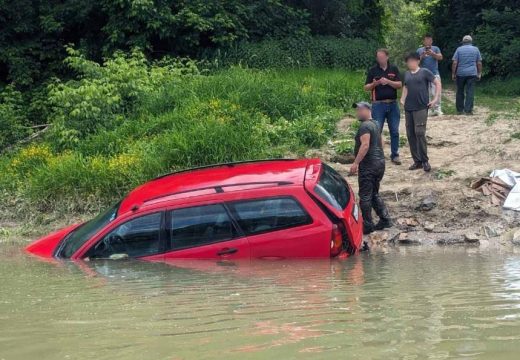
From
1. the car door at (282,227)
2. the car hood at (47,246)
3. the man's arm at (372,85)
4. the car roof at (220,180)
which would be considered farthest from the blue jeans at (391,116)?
the car hood at (47,246)

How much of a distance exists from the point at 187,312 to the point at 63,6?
16.0 metres

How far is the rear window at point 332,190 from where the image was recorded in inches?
273

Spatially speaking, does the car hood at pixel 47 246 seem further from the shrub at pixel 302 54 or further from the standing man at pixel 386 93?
the shrub at pixel 302 54

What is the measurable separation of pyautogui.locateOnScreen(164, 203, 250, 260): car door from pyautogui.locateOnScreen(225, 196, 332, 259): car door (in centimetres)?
13

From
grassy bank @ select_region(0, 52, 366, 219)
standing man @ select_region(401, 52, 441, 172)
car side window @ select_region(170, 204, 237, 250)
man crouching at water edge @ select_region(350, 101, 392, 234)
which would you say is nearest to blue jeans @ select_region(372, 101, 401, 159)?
standing man @ select_region(401, 52, 441, 172)

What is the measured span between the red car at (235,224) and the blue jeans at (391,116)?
3.58 meters

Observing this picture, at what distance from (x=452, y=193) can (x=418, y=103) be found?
1414 mm

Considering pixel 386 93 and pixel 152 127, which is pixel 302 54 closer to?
pixel 152 127

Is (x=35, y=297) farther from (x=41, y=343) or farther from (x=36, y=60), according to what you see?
(x=36, y=60)

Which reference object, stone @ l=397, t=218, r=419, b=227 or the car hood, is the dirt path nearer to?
stone @ l=397, t=218, r=419, b=227

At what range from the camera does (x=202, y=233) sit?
698 cm

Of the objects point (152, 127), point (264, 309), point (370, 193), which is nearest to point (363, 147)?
point (370, 193)

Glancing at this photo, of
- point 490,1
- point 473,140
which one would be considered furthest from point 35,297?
point 490,1

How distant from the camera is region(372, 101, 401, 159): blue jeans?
34.5 feet
